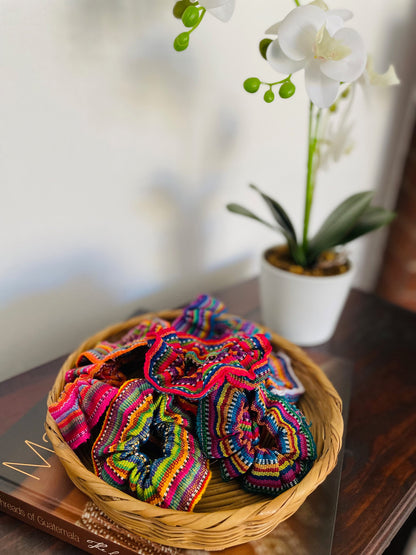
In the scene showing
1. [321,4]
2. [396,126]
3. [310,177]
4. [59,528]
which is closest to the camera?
[59,528]

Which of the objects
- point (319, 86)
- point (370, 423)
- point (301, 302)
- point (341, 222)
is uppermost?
point (319, 86)

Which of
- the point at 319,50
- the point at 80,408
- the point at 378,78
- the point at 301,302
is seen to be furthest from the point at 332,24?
the point at 80,408

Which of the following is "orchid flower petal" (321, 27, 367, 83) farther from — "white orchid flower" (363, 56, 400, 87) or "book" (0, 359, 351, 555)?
"book" (0, 359, 351, 555)

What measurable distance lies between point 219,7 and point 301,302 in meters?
0.40

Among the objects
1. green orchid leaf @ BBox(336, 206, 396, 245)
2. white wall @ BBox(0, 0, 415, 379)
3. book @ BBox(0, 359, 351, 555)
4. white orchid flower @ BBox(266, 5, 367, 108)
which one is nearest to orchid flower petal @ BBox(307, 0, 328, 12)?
white orchid flower @ BBox(266, 5, 367, 108)

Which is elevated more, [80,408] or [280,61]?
[280,61]

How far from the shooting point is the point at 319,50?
0.47 m

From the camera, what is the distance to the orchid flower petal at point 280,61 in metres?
0.49

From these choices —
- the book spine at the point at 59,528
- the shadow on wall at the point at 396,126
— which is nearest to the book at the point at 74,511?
the book spine at the point at 59,528

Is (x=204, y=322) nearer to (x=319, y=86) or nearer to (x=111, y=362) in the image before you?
(x=111, y=362)

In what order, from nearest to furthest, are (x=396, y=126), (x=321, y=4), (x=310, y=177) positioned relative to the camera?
(x=321, y=4)
(x=310, y=177)
(x=396, y=126)

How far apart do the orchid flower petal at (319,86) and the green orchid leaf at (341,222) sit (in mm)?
200

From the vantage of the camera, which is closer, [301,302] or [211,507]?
[211,507]

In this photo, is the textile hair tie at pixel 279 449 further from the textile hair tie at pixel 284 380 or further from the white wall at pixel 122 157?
the white wall at pixel 122 157
